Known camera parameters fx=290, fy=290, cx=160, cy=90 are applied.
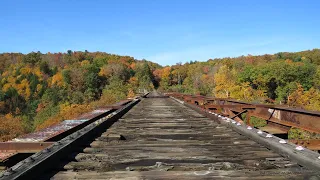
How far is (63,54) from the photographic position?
182375mm

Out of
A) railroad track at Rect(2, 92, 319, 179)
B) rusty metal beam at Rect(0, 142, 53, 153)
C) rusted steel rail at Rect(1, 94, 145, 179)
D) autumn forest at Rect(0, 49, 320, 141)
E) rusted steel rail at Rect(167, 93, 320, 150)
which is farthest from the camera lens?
autumn forest at Rect(0, 49, 320, 141)

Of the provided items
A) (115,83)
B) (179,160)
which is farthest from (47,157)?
(115,83)

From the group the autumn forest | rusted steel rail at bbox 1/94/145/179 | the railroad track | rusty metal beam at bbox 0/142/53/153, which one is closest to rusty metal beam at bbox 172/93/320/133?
the railroad track

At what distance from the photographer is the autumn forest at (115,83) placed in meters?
61.3

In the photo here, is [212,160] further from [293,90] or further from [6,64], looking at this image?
[6,64]

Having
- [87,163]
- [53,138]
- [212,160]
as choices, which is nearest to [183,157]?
[212,160]

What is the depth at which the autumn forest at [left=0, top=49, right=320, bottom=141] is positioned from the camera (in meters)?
61.3

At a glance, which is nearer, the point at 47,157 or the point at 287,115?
the point at 47,157

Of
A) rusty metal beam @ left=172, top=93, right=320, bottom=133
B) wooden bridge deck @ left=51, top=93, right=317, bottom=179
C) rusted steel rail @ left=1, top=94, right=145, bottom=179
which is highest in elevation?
rusty metal beam @ left=172, top=93, right=320, bottom=133

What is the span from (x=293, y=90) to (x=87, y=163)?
7179cm

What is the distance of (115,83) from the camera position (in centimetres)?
6500

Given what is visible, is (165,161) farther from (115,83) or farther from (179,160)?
(115,83)

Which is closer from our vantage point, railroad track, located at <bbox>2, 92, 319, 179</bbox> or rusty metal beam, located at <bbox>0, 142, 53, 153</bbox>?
railroad track, located at <bbox>2, 92, 319, 179</bbox>

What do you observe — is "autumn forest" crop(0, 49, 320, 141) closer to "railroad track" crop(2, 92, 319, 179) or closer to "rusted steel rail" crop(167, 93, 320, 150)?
"rusted steel rail" crop(167, 93, 320, 150)
